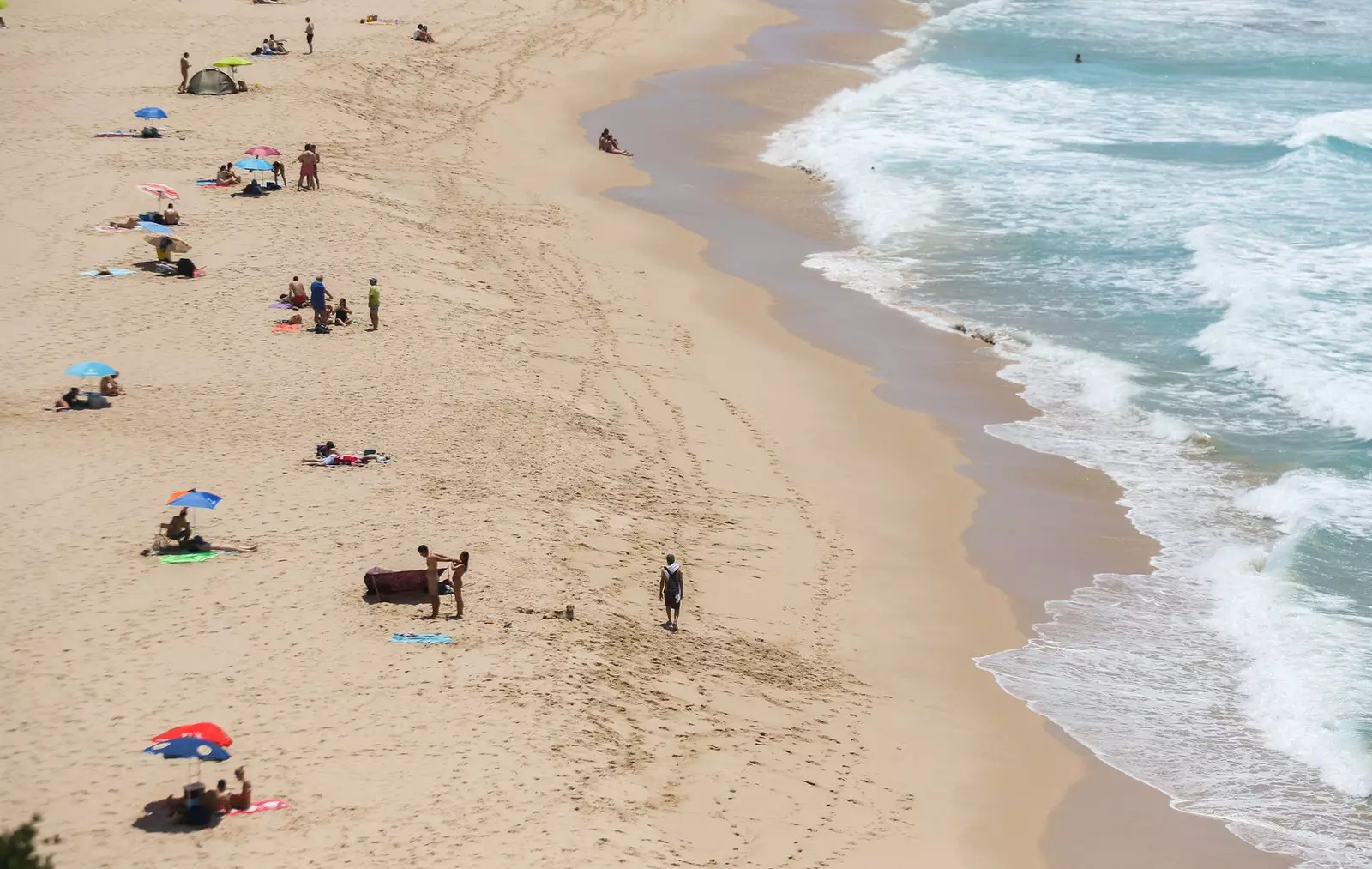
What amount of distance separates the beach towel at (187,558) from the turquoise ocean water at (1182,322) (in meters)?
8.78

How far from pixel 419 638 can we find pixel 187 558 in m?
3.02

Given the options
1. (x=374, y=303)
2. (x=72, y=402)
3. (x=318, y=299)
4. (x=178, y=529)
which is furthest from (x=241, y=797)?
(x=374, y=303)

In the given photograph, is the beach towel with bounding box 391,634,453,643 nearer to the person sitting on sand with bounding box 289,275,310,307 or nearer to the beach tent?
the person sitting on sand with bounding box 289,275,310,307

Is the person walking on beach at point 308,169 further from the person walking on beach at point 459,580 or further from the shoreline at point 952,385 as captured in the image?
the person walking on beach at point 459,580

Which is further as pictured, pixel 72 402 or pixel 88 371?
pixel 72 402

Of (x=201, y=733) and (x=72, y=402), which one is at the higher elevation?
(x=72, y=402)

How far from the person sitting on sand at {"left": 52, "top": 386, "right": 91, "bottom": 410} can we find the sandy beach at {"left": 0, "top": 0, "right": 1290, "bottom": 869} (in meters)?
0.33

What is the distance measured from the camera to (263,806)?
456 inches

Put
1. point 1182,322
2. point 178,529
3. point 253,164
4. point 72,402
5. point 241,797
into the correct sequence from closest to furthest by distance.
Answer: point 241,797, point 178,529, point 72,402, point 1182,322, point 253,164

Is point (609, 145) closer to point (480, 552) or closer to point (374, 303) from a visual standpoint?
point (374, 303)

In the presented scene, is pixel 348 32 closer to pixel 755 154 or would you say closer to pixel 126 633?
pixel 755 154

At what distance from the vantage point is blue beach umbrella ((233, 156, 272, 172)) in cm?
2807

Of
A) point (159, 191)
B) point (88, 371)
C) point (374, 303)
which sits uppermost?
point (159, 191)

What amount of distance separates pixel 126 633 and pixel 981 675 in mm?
8943
